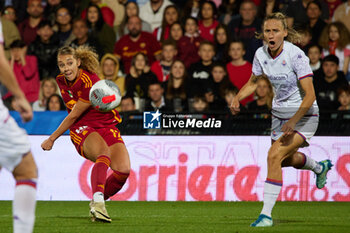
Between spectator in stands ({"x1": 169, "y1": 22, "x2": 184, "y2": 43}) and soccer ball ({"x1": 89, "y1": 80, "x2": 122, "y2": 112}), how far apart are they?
5.25 m

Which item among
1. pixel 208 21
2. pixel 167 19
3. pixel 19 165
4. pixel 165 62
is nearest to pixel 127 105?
pixel 165 62

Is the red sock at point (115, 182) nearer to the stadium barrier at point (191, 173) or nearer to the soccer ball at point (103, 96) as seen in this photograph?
the soccer ball at point (103, 96)

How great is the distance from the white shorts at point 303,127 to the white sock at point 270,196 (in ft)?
2.09

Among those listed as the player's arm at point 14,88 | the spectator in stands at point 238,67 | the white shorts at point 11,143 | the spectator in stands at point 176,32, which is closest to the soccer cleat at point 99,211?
the white shorts at point 11,143

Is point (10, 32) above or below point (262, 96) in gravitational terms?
above

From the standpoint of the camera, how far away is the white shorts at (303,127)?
741 centimetres

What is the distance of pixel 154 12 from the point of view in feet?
44.6

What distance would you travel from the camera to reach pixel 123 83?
40.8 ft

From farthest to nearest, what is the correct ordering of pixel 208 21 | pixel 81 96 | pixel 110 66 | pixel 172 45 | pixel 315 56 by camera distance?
pixel 208 21 < pixel 172 45 < pixel 315 56 < pixel 110 66 < pixel 81 96

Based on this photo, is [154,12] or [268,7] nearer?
[268,7]

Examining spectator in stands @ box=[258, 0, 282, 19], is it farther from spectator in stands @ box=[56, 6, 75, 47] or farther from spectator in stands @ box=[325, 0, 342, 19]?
spectator in stands @ box=[56, 6, 75, 47]

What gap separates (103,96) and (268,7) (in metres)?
6.35

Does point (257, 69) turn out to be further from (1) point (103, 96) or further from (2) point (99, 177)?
(2) point (99, 177)

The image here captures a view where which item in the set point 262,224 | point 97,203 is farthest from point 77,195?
point 262,224
